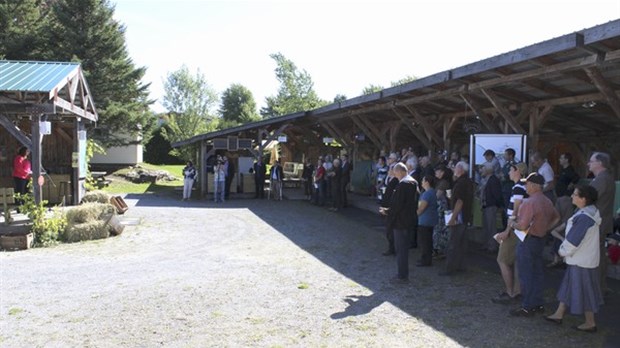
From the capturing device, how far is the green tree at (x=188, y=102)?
33.1 m

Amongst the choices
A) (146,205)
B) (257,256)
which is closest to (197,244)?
(257,256)

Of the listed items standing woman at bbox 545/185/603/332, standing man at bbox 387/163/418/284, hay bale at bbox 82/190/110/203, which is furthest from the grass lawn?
standing woman at bbox 545/185/603/332

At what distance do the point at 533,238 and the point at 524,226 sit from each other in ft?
0.53

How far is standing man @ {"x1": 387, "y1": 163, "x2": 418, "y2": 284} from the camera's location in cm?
649

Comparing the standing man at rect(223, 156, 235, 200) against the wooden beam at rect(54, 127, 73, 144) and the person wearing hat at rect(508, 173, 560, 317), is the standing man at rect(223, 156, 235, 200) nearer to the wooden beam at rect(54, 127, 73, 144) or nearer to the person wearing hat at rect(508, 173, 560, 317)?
the wooden beam at rect(54, 127, 73, 144)

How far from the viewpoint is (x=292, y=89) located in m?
43.7

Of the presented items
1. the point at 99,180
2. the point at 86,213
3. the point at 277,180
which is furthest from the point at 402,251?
the point at 99,180

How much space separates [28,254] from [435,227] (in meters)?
6.65

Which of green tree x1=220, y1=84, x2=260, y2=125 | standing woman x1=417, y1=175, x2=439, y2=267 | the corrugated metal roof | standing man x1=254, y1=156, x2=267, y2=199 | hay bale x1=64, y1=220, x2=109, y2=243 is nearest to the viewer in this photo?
standing woman x1=417, y1=175, x2=439, y2=267

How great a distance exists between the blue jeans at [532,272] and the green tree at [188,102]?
29427mm

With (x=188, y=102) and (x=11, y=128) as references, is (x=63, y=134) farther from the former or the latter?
(x=188, y=102)

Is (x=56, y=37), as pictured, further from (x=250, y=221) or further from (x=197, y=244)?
(x=197, y=244)

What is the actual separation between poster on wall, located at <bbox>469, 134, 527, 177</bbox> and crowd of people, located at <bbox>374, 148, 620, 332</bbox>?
24cm

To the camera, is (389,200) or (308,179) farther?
(308,179)
